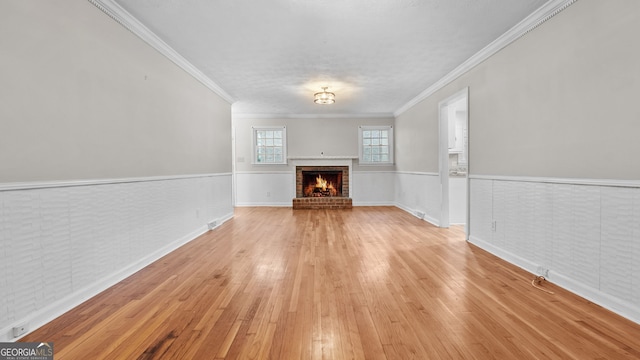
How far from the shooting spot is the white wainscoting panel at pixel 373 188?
7.90 m

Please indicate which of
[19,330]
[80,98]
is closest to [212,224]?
[80,98]

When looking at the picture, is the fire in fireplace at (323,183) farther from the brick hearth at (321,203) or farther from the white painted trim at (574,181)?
the white painted trim at (574,181)

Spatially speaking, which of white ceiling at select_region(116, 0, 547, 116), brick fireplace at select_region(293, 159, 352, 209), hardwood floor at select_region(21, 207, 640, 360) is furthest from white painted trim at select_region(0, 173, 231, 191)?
brick fireplace at select_region(293, 159, 352, 209)

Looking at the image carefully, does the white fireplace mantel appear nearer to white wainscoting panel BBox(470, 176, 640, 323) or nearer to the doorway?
the doorway

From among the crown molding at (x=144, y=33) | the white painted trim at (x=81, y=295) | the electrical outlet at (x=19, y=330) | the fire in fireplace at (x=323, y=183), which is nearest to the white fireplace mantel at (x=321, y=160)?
the fire in fireplace at (x=323, y=183)

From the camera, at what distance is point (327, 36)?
312cm

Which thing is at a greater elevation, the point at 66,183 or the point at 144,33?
the point at 144,33

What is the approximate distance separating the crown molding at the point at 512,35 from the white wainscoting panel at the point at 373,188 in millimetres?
3420

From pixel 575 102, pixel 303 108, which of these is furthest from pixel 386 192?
pixel 575 102

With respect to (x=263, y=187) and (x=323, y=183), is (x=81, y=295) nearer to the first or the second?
(x=263, y=187)

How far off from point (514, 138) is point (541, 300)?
171 cm

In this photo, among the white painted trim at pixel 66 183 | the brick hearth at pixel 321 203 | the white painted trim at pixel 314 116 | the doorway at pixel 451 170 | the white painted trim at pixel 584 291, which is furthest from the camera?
the white painted trim at pixel 314 116

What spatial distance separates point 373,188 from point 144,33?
247 inches

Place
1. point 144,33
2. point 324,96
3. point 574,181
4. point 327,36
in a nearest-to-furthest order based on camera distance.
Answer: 1. point 574,181
2. point 144,33
3. point 327,36
4. point 324,96
